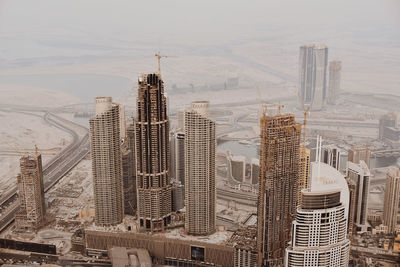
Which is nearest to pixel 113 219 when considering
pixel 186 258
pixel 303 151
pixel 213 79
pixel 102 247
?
pixel 102 247

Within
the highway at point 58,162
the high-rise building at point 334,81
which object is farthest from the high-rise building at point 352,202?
the highway at point 58,162

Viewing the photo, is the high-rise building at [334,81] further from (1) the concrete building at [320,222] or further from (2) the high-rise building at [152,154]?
(1) the concrete building at [320,222]

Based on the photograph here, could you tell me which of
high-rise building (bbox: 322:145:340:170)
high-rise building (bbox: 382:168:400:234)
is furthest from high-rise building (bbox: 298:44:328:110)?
high-rise building (bbox: 382:168:400:234)

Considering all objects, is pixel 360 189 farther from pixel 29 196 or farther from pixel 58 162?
pixel 58 162

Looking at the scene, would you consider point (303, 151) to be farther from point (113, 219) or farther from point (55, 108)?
point (55, 108)

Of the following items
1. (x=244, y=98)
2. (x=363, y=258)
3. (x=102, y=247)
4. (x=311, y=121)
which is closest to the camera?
(x=363, y=258)

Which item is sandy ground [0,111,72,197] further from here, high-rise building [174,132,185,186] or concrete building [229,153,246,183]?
concrete building [229,153,246,183]
